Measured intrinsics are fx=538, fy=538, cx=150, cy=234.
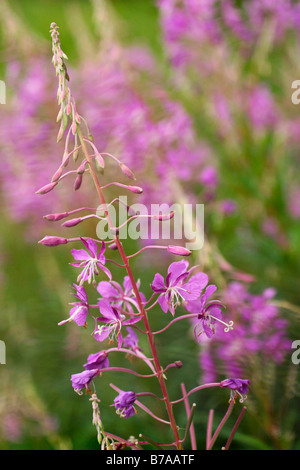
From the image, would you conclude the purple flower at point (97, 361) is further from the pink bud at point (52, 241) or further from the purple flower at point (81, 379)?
the pink bud at point (52, 241)


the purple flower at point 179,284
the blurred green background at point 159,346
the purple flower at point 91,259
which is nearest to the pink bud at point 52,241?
the purple flower at point 91,259

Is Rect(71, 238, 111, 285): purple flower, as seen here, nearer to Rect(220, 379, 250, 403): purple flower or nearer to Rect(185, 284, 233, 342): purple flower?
Rect(185, 284, 233, 342): purple flower

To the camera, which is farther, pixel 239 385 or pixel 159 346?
pixel 159 346

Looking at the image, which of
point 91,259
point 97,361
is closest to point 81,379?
point 97,361

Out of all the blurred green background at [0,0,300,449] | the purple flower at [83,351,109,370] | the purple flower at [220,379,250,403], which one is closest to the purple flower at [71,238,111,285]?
the purple flower at [83,351,109,370]

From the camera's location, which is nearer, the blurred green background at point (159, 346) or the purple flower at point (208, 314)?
the purple flower at point (208, 314)

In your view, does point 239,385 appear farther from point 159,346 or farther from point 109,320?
point 159,346

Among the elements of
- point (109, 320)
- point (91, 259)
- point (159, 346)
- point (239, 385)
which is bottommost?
point (159, 346)

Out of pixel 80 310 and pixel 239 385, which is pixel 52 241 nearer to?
pixel 80 310

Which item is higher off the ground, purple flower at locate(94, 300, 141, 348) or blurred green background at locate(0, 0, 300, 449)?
purple flower at locate(94, 300, 141, 348)

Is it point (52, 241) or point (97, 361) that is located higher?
point (52, 241)

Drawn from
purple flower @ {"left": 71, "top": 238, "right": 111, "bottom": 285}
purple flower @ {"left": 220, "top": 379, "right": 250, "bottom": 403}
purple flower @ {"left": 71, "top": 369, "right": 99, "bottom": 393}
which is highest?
purple flower @ {"left": 71, "top": 238, "right": 111, "bottom": 285}
